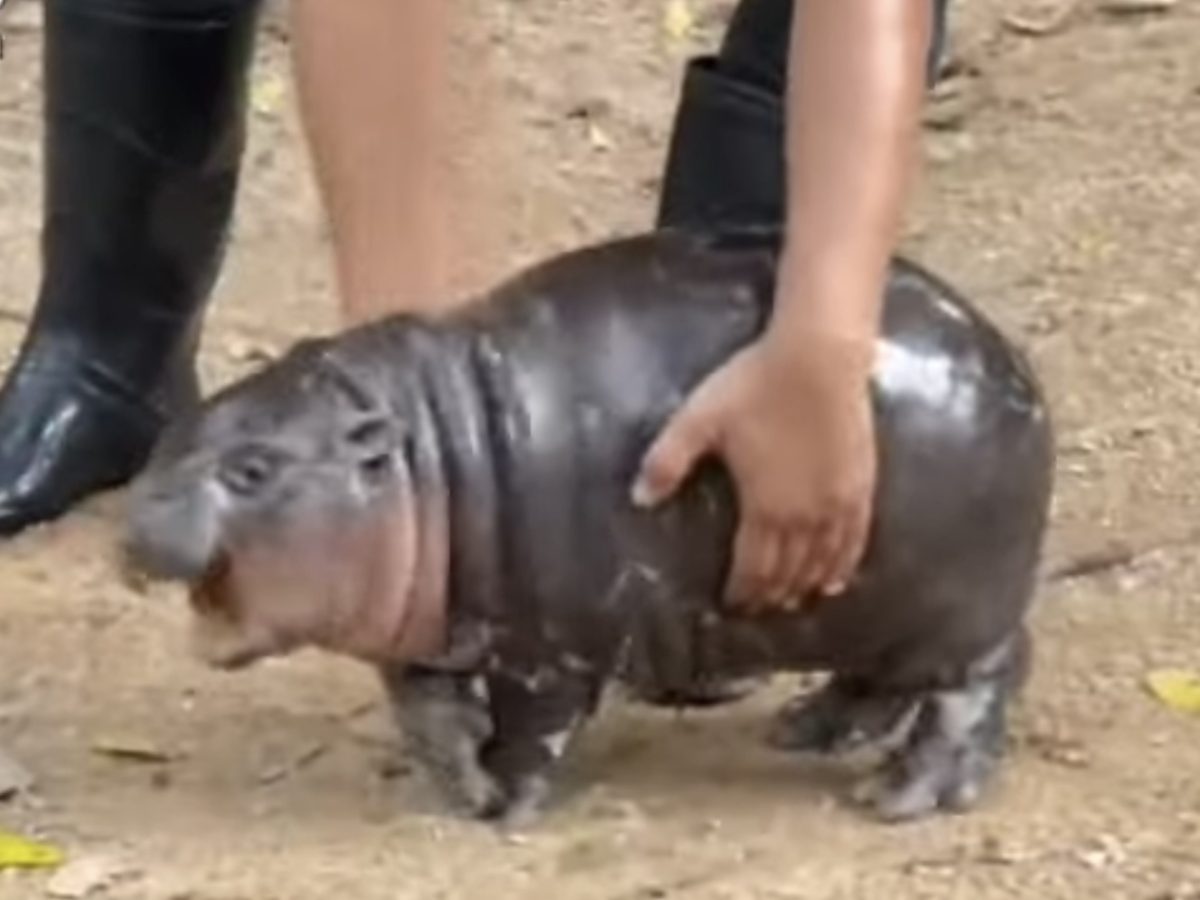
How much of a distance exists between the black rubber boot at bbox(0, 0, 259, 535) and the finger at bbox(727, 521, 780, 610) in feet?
3.01

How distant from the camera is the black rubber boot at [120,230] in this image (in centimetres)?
325

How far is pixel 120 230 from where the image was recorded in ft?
10.8

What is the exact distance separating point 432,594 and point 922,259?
56.4 inches

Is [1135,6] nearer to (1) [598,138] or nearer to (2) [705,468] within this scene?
(1) [598,138]

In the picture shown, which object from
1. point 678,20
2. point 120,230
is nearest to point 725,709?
point 120,230

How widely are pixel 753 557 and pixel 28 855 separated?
1.60 ft

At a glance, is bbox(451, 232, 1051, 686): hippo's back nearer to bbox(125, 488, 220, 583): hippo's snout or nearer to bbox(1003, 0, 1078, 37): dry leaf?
bbox(125, 488, 220, 583): hippo's snout

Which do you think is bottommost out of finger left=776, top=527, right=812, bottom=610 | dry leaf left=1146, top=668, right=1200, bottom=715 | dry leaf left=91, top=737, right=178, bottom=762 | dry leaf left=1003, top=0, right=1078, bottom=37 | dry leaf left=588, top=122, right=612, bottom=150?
dry leaf left=91, top=737, right=178, bottom=762

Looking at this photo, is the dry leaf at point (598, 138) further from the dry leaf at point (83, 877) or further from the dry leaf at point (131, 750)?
the dry leaf at point (83, 877)

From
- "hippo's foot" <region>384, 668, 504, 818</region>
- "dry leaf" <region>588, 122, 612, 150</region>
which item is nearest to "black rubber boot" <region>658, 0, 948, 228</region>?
"hippo's foot" <region>384, 668, 504, 818</region>

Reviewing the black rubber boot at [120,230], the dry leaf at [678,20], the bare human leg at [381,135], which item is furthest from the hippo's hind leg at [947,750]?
the dry leaf at [678,20]

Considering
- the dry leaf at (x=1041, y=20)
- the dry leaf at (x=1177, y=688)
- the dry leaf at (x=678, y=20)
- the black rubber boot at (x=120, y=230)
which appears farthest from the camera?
the dry leaf at (x=678, y=20)

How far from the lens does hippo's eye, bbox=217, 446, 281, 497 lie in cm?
246

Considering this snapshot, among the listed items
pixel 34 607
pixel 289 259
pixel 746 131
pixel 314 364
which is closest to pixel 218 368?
pixel 289 259
